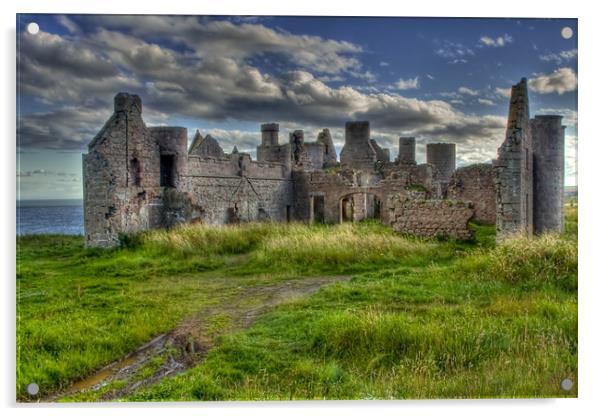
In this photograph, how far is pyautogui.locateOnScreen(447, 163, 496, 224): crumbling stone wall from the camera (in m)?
21.7

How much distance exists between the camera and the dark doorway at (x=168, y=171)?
1683 cm


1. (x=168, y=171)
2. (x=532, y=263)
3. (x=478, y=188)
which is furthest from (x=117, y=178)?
(x=478, y=188)

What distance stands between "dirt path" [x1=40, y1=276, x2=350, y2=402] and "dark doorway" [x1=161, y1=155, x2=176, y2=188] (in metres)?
9.37

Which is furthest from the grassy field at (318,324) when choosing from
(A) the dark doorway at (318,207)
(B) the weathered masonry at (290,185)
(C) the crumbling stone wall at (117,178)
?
(A) the dark doorway at (318,207)

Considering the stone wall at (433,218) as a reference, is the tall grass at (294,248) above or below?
below

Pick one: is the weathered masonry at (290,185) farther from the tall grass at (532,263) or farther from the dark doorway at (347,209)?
the tall grass at (532,263)

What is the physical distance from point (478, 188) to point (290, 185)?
875 cm

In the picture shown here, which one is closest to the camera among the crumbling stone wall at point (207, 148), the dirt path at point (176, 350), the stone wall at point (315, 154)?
the dirt path at point (176, 350)

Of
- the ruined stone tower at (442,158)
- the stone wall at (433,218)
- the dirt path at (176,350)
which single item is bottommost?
the dirt path at (176,350)

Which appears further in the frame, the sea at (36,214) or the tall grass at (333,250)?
the tall grass at (333,250)

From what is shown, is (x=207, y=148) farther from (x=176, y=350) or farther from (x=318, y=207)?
(x=176, y=350)

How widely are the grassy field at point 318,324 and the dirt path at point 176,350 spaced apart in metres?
0.04

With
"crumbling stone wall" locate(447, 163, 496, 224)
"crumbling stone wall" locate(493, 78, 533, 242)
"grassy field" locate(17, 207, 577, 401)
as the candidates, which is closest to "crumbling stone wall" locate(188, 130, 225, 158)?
"crumbling stone wall" locate(447, 163, 496, 224)

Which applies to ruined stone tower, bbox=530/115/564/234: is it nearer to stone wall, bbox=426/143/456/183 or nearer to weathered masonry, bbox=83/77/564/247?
weathered masonry, bbox=83/77/564/247
